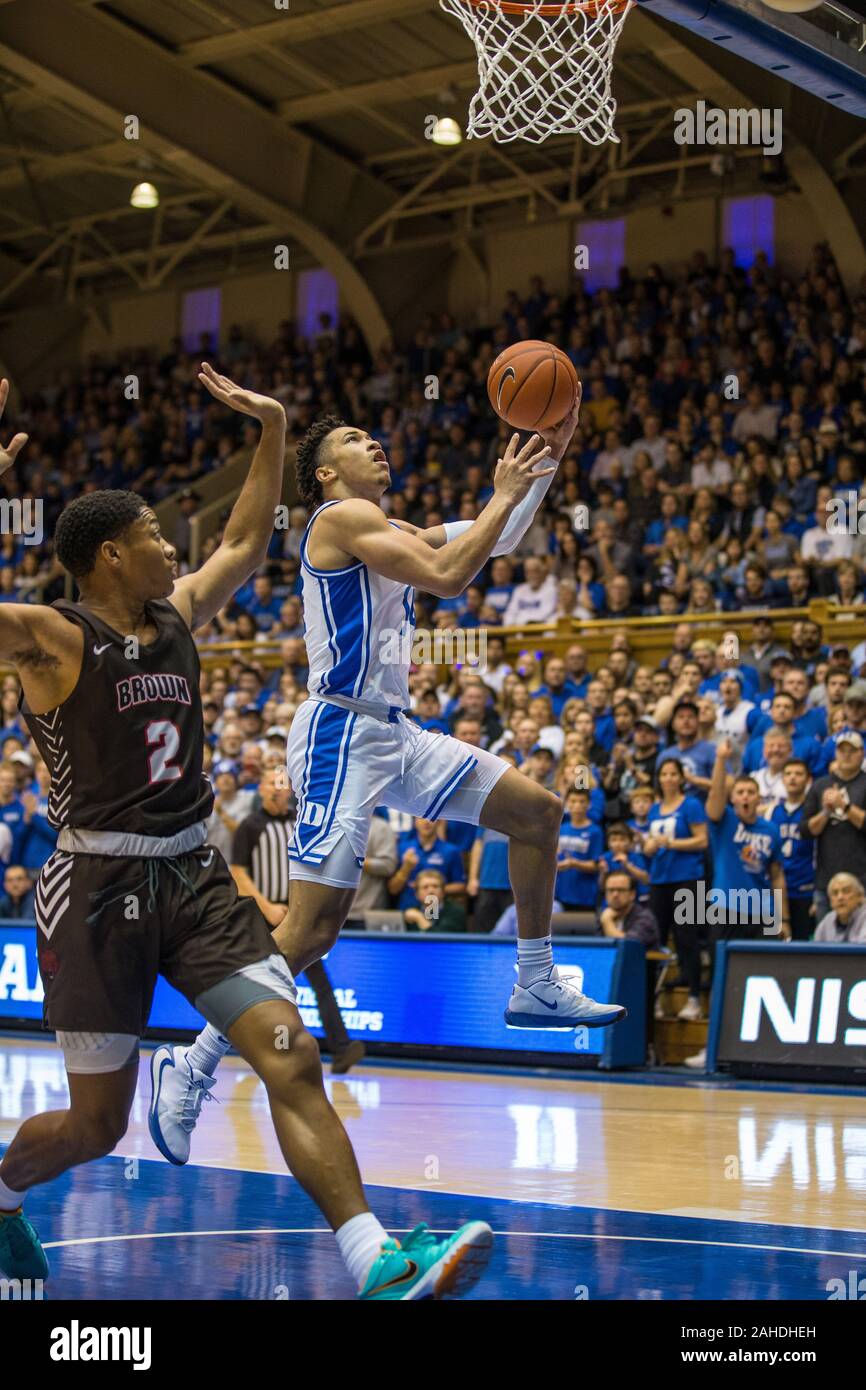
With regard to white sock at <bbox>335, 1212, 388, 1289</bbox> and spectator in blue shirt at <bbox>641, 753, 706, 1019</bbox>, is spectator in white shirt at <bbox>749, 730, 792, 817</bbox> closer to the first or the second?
spectator in blue shirt at <bbox>641, 753, 706, 1019</bbox>

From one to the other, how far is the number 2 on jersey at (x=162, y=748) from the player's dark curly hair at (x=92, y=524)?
52 centimetres

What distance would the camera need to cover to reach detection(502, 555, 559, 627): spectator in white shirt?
17.1m

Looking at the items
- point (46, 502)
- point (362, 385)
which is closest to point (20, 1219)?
point (362, 385)

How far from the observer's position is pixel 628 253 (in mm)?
24641

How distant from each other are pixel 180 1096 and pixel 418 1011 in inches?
288

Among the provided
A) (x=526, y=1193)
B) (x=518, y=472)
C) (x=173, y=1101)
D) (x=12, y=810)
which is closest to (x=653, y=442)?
(x=12, y=810)

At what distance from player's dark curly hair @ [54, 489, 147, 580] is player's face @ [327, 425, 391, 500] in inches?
64.2

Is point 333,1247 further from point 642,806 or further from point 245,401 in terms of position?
point 642,806

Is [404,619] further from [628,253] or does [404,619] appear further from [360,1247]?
[628,253]

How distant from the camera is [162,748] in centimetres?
485

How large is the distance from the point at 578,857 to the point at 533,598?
485 cm

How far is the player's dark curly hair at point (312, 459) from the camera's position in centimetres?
663

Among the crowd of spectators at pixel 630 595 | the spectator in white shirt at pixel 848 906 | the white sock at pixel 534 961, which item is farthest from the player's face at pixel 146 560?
the spectator in white shirt at pixel 848 906

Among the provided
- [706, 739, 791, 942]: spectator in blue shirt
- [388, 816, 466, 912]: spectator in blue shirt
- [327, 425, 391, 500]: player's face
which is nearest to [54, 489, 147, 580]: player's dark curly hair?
[327, 425, 391, 500]: player's face
